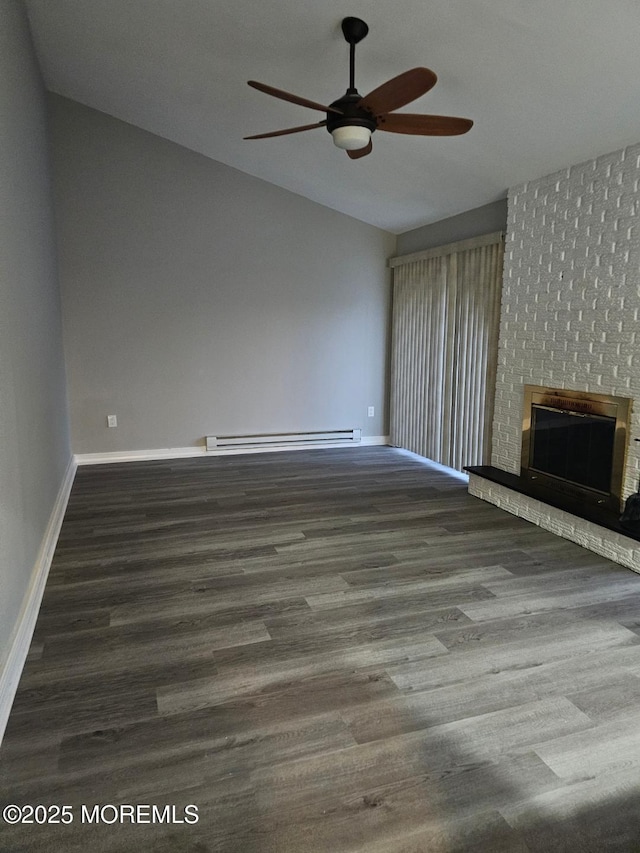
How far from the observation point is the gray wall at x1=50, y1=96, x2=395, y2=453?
5.21 meters

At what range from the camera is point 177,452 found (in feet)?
18.9

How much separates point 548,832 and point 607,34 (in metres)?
3.04

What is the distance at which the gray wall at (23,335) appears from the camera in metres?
2.13

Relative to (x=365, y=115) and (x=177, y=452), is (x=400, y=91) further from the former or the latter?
(x=177, y=452)

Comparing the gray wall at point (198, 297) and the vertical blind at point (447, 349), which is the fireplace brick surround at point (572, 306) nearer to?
the vertical blind at point (447, 349)

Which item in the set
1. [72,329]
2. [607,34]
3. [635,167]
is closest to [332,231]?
[72,329]

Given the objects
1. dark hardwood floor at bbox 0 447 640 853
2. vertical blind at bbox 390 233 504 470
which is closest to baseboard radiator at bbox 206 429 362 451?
vertical blind at bbox 390 233 504 470

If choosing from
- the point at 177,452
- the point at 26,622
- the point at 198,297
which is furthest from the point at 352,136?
the point at 177,452

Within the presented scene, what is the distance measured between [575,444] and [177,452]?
3871 mm

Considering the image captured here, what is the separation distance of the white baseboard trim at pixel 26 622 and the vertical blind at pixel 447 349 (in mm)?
3360

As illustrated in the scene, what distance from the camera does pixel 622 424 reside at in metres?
3.24

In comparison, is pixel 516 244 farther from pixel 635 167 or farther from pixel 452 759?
pixel 452 759

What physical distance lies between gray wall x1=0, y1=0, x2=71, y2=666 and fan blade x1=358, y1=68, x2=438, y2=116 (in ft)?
5.55

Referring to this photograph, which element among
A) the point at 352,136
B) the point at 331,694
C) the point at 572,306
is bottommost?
the point at 331,694
